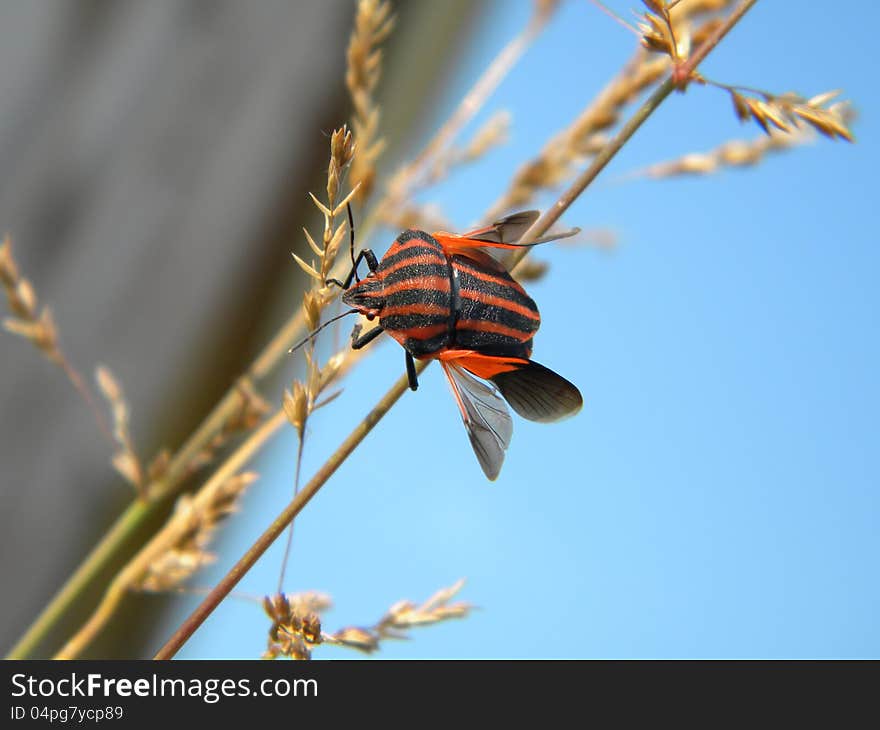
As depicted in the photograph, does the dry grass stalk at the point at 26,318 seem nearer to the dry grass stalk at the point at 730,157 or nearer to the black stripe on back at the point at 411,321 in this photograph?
the black stripe on back at the point at 411,321

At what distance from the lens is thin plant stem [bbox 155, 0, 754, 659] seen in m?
0.48

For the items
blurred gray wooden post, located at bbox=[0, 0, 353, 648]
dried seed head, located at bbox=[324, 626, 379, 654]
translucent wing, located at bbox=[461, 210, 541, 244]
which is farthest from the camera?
blurred gray wooden post, located at bbox=[0, 0, 353, 648]

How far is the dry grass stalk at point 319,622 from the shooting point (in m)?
0.52

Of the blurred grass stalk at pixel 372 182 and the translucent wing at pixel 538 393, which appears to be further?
the translucent wing at pixel 538 393

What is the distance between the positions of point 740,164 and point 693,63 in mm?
358

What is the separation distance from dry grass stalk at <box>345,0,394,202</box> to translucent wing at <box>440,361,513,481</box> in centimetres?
19

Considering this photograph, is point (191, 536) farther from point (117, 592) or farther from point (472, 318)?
point (472, 318)

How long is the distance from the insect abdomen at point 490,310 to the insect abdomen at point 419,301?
0.04 ft

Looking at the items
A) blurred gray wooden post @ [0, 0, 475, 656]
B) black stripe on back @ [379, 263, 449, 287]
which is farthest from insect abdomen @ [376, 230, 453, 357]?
blurred gray wooden post @ [0, 0, 475, 656]

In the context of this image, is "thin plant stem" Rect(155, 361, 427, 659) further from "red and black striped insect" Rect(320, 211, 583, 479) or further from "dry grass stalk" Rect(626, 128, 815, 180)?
"dry grass stalk" Rect(626, 128, 815, 180)

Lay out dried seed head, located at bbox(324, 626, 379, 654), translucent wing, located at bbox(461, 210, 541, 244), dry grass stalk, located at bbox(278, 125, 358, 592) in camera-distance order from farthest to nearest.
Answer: translucent wing, located at bbox(461, 210, 541, 244)
dried seed head, located at bbox(324, 626, 379, 654)
dry grass stalk, located at bbox(278, 125, 358, 592)

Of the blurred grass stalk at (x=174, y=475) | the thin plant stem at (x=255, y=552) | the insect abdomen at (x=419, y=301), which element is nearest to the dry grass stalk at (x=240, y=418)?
A: the blurred grass stalk at (x=174, y=475)

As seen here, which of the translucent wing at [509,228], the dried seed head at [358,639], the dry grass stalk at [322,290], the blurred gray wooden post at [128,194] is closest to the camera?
the dry grass stalk at [322,290]
